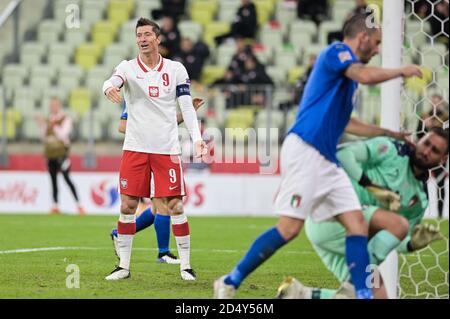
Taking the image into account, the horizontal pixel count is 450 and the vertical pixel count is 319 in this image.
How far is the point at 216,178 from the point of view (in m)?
19.2

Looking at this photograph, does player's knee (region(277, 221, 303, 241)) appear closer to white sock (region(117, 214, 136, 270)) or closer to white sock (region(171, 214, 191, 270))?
white sock (region(171, 214, 191, 270))

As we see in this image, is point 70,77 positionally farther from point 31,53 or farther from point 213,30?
point 213,30

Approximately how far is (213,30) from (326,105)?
1636 centimetres

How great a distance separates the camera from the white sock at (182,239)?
9234 millimetres

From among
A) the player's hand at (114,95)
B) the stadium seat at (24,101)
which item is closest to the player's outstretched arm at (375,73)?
the player's hand at (114,95)

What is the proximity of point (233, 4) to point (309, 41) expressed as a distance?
86.2 inches

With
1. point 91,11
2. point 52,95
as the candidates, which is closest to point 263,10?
point 91,11

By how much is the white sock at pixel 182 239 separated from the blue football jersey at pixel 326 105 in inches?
97.2

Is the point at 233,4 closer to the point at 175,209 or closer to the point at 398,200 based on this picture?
the point at 175,209

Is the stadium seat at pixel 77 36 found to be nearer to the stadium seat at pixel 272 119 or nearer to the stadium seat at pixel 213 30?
the stadium seat at pixel 213 30

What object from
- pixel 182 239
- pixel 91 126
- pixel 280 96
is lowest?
pixel 182 239

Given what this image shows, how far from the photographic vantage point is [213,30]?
2316 cm

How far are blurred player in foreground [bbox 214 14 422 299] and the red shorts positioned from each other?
7.53 ft

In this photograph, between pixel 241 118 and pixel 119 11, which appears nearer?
pixel 241 118
